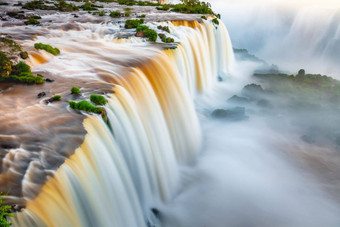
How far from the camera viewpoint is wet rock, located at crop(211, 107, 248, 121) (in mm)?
18430

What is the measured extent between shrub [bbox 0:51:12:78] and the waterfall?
12.3 ft

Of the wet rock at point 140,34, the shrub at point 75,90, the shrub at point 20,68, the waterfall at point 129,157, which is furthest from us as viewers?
the wet rock at point 140,34

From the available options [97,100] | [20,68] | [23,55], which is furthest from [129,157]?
[23,55]

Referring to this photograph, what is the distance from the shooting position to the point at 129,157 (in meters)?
9.11

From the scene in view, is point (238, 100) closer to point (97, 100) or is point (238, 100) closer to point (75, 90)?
point (75, 90)

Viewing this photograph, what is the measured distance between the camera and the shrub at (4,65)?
10422 millimetres

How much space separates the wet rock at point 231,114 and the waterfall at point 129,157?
11.4ft

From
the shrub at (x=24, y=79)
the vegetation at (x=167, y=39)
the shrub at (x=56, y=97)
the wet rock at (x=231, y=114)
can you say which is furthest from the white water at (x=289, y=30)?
the shrub at (x=56, y=97)

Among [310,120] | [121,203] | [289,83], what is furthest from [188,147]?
[289,83]

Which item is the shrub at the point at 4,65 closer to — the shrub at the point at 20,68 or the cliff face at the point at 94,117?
the shrub at the point at 20,68

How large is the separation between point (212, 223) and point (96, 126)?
5740 millimetres

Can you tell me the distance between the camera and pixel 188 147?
13.7 m

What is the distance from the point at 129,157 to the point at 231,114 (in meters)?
11.3

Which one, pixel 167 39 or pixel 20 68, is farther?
pixel 167 39
